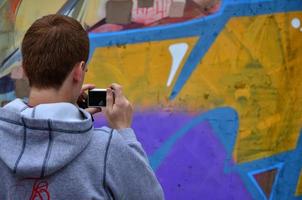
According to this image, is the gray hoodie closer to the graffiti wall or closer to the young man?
the young man

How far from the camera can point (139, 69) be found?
3.32m

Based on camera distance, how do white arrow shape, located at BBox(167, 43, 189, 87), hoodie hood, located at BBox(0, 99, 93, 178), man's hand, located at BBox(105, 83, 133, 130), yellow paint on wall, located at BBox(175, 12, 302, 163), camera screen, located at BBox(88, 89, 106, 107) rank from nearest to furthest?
hoodie hood, located at BBox(0, 99, 93, 178) → man's hand, located at BBox(105, 83, 133, 130) → camera screen, located at BBox(88, 89, 106, 107) → yellow paint on wall, located at BBox(175, 12, 302, 163) → white arrow shape, located at BBox(167, 43, 189, 87)

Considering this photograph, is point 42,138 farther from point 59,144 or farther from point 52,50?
point 52,50

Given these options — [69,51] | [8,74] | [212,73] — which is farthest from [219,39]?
[69,51]

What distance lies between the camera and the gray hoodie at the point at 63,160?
1.41m

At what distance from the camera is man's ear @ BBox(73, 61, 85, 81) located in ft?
4.78

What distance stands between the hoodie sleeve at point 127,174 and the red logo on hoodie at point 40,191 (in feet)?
0.60

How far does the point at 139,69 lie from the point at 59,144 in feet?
6.33

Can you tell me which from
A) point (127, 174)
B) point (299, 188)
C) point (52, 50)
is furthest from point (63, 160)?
point (299, 188)

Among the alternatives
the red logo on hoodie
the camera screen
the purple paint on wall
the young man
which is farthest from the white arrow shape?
the red logo on hoodie

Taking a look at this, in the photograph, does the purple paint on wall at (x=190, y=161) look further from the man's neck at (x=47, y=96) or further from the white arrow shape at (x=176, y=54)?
the man's neck at (x=47, y=96)

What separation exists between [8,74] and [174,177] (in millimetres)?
1431

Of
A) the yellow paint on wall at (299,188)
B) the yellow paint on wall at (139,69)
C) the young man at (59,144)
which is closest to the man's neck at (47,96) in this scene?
the young man at (59,144)

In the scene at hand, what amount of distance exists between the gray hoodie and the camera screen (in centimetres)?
21
